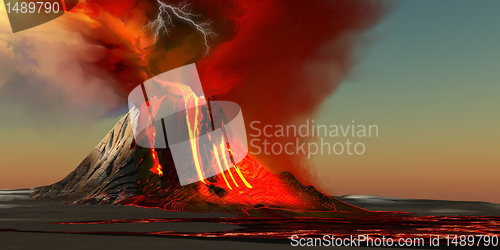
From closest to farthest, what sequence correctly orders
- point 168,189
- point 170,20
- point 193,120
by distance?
point 170,20, point 168,189, point 193,120

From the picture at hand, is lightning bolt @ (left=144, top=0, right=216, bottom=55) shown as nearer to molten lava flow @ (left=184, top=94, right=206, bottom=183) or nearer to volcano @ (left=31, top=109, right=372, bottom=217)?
molten lava flow @ (left=184, top=94, right=206, bottom=183)

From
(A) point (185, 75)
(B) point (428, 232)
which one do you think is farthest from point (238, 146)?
(B) point (428, 232)

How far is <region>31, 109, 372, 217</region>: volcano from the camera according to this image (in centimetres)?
4534

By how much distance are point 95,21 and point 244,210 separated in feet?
87.5

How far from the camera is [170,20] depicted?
5116cm

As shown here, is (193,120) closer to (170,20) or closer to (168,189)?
(168,189)
